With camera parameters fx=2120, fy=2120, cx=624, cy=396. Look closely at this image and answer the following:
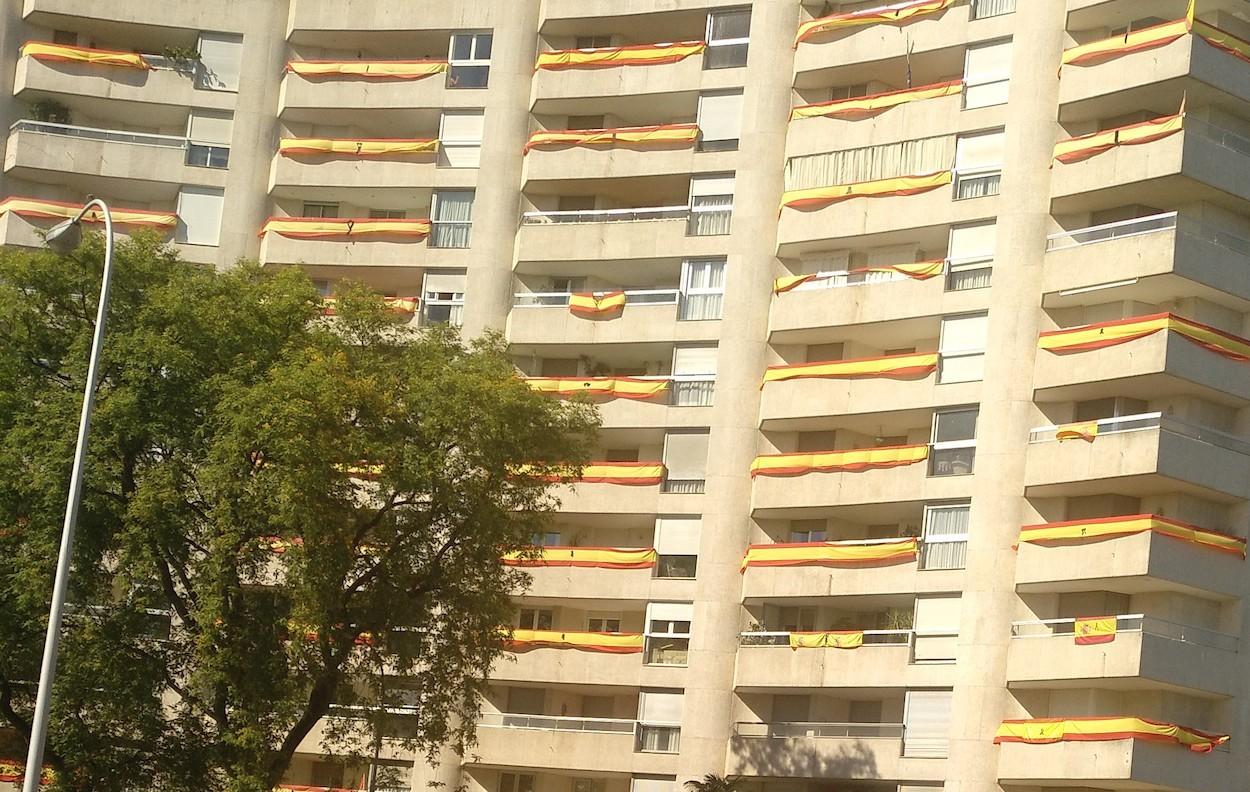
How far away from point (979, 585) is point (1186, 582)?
5425 mm

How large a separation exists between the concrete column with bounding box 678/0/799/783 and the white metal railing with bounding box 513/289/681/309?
7.39ft

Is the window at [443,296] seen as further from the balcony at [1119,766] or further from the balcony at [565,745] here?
the balcony at [1119,766]

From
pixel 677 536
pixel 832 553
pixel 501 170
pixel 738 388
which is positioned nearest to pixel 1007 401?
pixel 832 553

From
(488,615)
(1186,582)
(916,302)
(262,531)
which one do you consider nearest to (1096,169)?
(916,302)

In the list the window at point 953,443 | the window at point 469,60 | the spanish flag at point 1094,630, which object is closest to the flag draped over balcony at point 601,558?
the window at point 953,443

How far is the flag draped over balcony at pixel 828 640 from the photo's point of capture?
193 feet

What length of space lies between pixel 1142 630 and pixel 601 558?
17.5 meters

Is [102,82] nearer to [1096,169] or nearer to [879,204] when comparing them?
[879,204]

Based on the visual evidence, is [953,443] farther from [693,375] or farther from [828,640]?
[693,375]

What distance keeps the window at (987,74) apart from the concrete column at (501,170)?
51.4 feet

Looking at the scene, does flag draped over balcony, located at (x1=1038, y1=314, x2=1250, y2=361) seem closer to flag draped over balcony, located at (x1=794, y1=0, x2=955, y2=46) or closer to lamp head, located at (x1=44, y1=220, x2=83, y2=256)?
flag draped over balcony, located at (x1=794, y1=0, x2=955, y2=46)

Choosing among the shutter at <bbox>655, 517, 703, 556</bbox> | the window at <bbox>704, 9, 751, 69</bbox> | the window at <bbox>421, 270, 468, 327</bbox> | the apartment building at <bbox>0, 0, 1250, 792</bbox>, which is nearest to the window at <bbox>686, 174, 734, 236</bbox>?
the apartment building at <bbox>0, 0, 1250, 792</bbox>

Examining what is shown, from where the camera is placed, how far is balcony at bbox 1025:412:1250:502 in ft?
179

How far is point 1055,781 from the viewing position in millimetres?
53688
